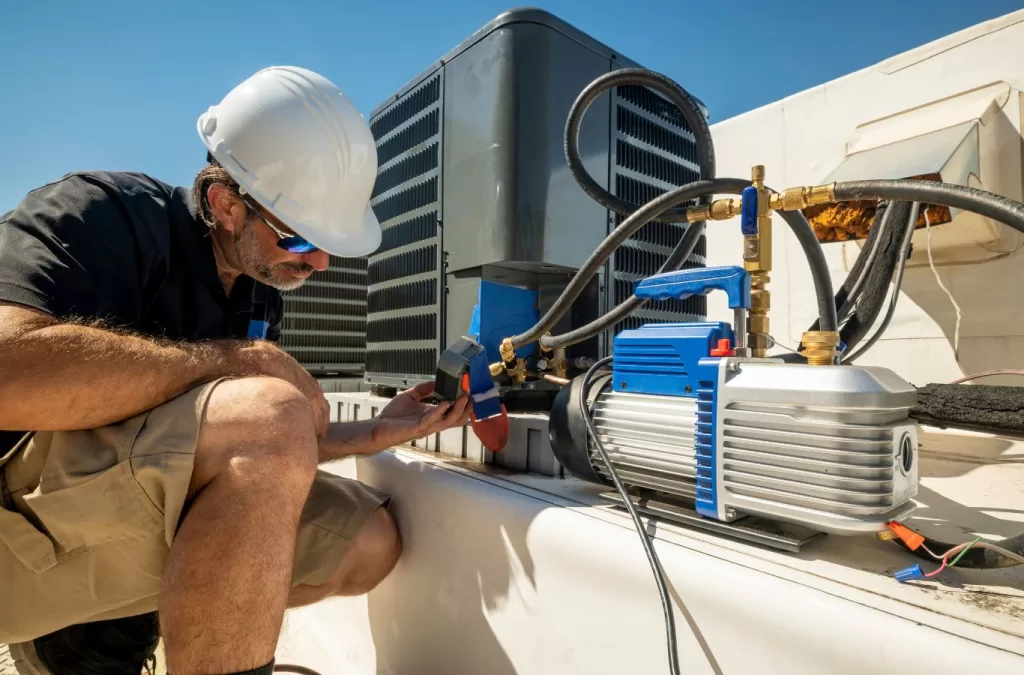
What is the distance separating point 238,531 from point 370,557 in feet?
1.21

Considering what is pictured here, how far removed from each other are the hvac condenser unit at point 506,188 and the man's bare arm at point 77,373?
53 cm

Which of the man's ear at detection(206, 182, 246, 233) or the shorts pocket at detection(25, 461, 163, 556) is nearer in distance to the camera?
the shorts pocket at detection(25, 461, 163, 556)

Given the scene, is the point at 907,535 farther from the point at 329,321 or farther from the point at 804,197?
the point at 329,321

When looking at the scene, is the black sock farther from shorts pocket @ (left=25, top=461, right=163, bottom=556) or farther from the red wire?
the red wire

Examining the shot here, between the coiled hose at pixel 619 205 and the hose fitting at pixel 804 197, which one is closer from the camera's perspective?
the hose fitting at pixel 804 197

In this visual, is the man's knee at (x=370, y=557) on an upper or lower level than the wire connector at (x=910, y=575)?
lower

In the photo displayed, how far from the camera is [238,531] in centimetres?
56

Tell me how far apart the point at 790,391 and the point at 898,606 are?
0.19m

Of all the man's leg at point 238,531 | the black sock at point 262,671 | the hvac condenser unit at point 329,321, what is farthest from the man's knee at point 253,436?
the hvac condenser unit at point 329,321

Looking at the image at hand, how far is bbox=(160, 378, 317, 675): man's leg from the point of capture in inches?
20.9

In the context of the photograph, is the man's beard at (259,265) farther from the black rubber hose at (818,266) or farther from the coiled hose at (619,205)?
the black rubber hose at (818,266)

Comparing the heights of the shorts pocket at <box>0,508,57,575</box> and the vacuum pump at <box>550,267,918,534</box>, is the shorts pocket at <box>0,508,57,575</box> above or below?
below

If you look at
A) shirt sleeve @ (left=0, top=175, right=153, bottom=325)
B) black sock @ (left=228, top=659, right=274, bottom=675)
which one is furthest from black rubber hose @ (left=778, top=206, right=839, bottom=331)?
shirt sleeve @ (left=0, top=175, right=153, bottom=325)

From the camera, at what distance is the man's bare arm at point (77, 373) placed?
1.90 ft
